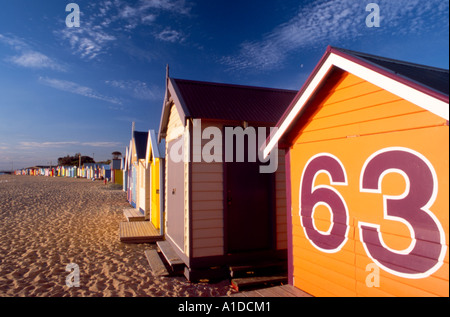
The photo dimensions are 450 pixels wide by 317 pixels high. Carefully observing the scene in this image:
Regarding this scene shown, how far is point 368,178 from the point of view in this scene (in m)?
3.18

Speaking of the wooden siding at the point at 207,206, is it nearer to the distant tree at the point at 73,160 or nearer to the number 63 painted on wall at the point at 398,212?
the number 63 painted on wall at the point at 398,212

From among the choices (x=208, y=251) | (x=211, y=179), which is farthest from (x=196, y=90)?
(x=208, y=251)

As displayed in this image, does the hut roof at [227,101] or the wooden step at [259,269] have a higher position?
the hut roof at [227,101]

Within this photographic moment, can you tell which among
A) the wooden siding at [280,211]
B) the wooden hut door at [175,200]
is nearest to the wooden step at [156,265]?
the wooden hut door at [175,200]

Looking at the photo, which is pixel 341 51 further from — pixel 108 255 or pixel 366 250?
pixel 108 255

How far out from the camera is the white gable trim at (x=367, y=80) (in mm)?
2441

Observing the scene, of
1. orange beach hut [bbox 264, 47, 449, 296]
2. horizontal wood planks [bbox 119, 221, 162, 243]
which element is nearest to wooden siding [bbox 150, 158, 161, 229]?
horizontal wood planks [bbox 119, 221, 162, 243]

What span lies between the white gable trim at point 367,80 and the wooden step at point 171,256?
326 cm

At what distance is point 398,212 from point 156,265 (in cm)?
531

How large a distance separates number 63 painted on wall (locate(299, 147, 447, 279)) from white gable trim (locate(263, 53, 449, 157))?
485 mm

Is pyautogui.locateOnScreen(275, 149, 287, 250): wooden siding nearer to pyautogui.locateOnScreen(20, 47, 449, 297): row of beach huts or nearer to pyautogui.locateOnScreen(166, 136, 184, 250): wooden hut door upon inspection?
pyautogui.locateOnScreen(20, 47, 449, 297): row of beach huts

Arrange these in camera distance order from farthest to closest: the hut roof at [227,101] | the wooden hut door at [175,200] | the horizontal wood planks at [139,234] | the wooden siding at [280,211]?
the horizontal wood planks at [139,234], the wooden hut door at [175,200], the wooden siding at [280,211], the hut roof at [227,101]

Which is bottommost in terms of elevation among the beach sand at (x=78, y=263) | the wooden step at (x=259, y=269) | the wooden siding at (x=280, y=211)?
the beach sand at (x=78, y=263)
